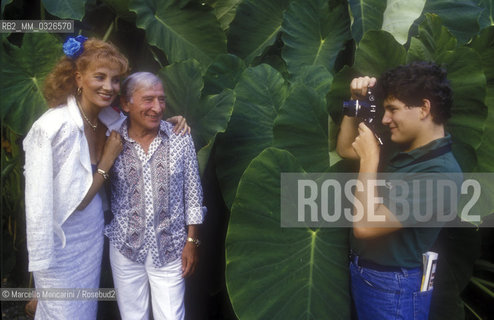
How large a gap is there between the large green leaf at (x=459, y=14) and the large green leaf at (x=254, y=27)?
25.3 inches

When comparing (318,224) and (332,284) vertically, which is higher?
(318,224)

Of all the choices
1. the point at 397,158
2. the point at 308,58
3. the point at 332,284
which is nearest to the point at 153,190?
the point at 332,284

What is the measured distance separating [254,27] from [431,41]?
3.10 ft

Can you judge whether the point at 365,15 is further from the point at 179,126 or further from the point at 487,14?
the point at 179,126

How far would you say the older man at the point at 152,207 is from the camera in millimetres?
1657

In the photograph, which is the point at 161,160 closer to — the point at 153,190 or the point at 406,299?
the point at 153,190

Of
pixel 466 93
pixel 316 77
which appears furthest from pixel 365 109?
pixel 316 77

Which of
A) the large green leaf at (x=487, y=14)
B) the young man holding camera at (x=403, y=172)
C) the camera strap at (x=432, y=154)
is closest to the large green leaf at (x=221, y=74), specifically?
the young man holding camera at (x=403, y=172)

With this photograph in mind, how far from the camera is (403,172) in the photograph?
150cm

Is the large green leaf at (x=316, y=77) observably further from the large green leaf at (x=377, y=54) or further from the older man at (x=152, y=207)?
the older man at (x=152, y=207)

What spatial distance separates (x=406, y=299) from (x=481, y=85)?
0.69 meters

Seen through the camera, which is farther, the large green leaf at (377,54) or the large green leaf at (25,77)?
the large green leaf at (25,77)

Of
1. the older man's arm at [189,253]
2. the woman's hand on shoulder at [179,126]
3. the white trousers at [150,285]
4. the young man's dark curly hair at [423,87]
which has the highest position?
the young man's dark curly hair at [423,87]

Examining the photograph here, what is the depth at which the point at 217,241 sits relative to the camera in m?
2.30
